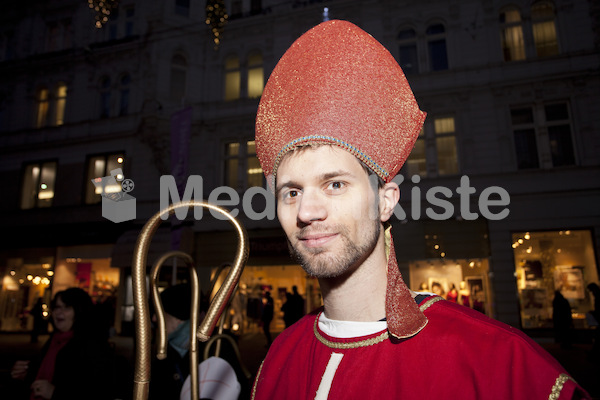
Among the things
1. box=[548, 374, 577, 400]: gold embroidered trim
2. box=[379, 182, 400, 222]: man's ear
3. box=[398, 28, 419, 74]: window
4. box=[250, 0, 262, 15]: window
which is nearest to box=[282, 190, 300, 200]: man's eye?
box=[379, 182, 400, 222]: man's ear

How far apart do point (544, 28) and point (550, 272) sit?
315 inches

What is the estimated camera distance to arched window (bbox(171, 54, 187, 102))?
14.4 m

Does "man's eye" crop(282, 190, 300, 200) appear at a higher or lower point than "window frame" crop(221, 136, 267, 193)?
lower

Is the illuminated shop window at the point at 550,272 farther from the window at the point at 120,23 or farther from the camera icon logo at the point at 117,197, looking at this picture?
the window at the point at 120,23

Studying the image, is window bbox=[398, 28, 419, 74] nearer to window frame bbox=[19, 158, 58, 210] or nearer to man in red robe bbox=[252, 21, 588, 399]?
man in red robe bbox=[252, 21, 588, 399]

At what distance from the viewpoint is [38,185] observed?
15234mm

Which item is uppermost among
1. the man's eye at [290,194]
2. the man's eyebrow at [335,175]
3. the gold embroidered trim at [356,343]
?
the man's eyebrow at [335,175]

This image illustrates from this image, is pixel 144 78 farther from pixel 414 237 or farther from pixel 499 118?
pixel 499 118

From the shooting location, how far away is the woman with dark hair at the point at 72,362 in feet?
9.98

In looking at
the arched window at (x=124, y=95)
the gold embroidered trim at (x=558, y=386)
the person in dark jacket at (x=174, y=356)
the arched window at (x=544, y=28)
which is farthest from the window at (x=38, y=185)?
the arched window at (x=544, y=28)

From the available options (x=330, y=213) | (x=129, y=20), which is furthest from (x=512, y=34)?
(x=129, y=20)

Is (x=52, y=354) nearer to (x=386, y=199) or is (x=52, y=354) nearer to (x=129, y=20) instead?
(x=386, y=199)

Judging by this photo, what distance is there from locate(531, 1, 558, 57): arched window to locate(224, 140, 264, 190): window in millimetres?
10301

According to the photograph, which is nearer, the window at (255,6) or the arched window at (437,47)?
the arched window at (437,47)
